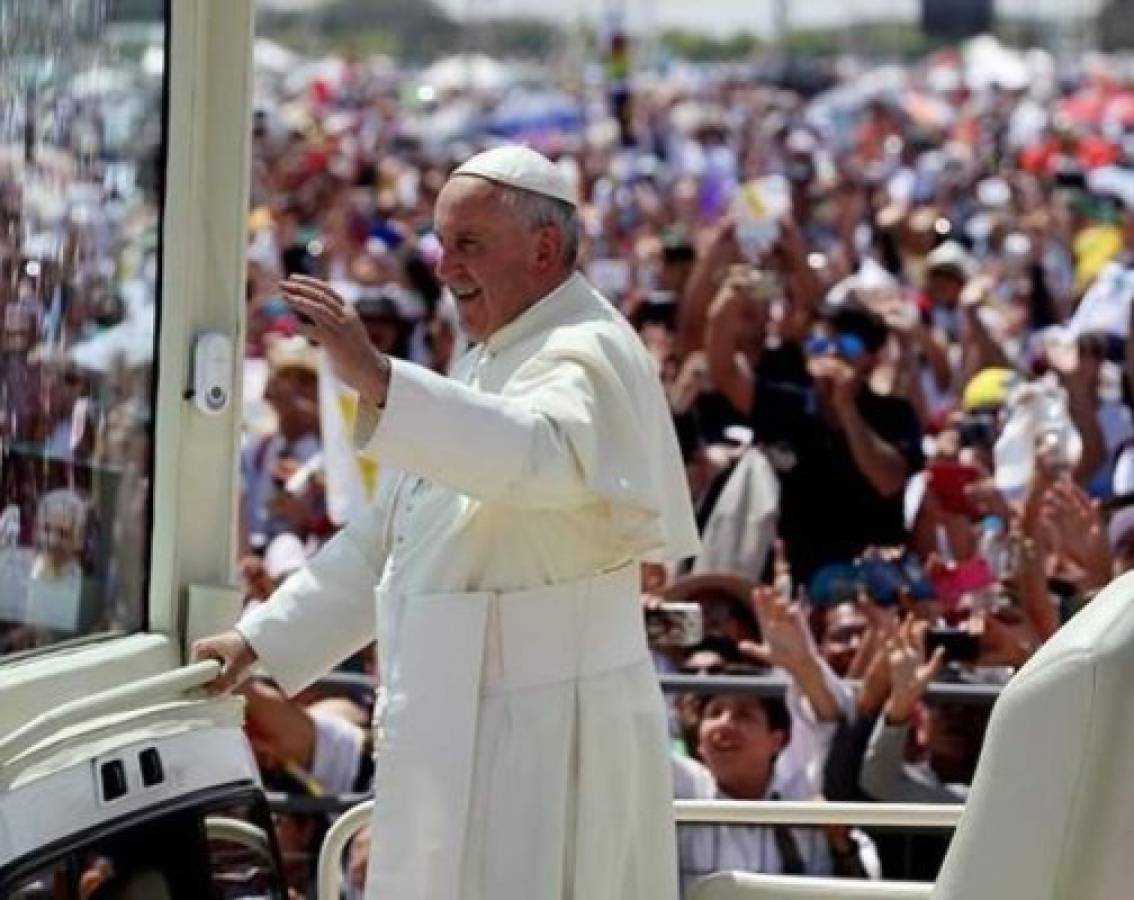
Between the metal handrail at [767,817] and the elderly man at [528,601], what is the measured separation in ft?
0.25

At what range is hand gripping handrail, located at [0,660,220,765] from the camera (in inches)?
155

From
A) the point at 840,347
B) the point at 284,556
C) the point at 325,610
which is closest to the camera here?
the point at 325,610

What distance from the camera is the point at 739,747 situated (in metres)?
6.67

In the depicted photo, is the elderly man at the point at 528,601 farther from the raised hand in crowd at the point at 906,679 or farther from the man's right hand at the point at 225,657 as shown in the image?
the raised hand in crowd at the point at 906,679

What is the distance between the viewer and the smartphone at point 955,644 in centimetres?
701

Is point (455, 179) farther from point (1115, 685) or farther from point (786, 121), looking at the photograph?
point (786, 121)

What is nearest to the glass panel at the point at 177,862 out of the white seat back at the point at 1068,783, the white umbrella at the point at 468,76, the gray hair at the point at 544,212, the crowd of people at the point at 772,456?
the crowd of people at the point at 772,456

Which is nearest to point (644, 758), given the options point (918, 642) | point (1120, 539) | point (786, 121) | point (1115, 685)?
point (1115, 685)

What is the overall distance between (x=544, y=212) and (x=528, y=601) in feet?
1.86

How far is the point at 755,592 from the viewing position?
7.13m

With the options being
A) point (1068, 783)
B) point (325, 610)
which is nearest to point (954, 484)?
point (325, 610)

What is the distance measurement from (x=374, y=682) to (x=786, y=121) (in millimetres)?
22306

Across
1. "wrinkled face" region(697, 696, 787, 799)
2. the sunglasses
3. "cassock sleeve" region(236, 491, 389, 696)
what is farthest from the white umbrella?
"cassock sleeve" region(236, 491, 389, 696)

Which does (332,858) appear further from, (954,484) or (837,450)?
(837,450)
